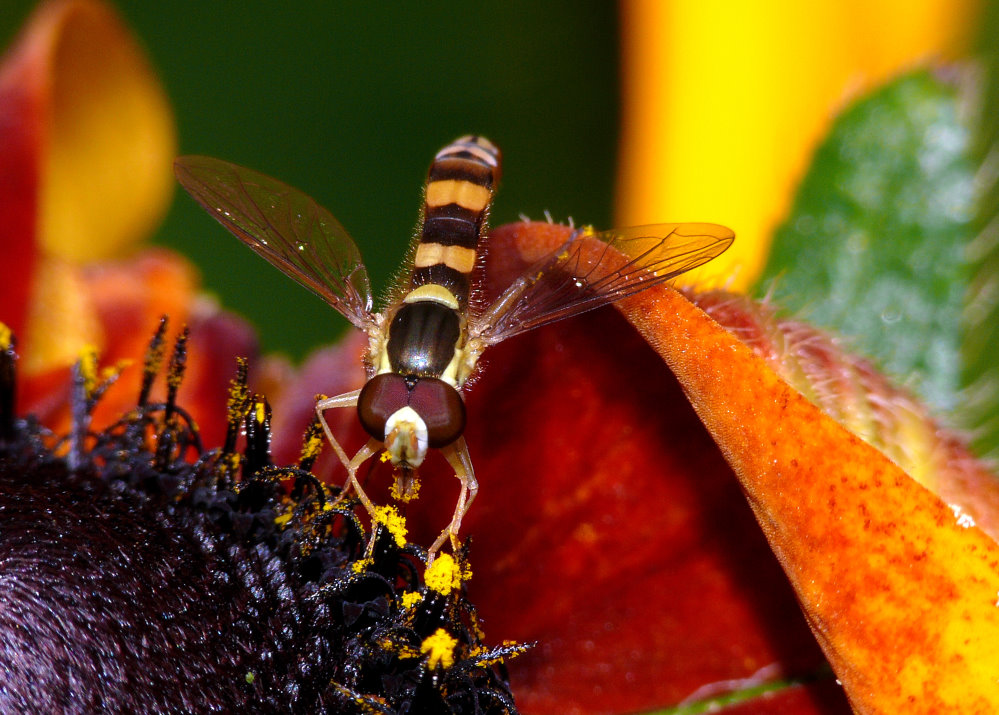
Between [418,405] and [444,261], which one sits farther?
[444,261]

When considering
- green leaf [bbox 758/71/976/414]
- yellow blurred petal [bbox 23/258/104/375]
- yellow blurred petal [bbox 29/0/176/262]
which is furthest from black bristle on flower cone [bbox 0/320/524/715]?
yellow blurred petal [bbox 29/0/176/262]

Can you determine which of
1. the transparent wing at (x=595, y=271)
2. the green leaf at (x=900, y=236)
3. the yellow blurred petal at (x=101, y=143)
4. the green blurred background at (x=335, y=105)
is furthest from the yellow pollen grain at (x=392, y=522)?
the green blurred background at (x=335, y=105)

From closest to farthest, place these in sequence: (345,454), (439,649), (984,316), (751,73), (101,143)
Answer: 1. (439,649)
2. (345,454)
3. (984,316)
4. (101,143)
5. (751,73)

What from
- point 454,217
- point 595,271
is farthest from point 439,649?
point 454,217

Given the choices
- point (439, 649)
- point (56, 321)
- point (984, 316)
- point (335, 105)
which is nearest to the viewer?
point (439, 649)

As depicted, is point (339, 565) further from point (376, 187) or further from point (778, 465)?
point (376, 187)

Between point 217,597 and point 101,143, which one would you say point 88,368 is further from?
point 101,143
